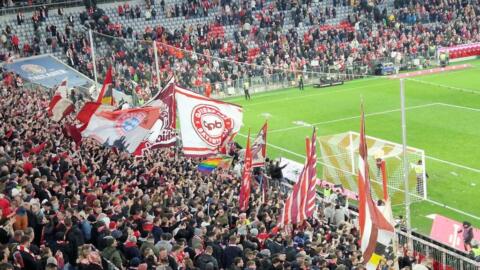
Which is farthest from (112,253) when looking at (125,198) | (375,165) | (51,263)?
(375,165)

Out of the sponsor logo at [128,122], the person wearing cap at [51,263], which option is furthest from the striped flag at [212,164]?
the person wearing cap at [51,263]

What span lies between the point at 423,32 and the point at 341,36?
5935 millimetres

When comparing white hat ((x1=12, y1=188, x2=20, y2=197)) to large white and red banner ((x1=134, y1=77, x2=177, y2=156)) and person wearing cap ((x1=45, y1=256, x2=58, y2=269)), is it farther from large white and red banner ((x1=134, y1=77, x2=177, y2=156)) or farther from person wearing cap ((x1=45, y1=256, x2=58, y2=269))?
large white and red banner ((x1=134, y1=77, x2=177, y2=156))

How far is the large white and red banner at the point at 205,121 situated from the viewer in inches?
877

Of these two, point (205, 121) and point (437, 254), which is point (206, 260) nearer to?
point (437, 254)

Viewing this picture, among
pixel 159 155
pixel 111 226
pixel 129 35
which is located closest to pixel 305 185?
pixel 111 226

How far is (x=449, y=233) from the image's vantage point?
861 inches

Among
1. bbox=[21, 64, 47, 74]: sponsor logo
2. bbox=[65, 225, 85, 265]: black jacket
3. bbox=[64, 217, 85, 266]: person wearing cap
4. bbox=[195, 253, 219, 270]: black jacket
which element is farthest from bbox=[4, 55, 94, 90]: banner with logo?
bbox=[195, 253, 219, 270]: black jacket

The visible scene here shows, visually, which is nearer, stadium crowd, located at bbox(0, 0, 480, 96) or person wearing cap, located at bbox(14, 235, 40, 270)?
person wearing cap, located at bbox(14, 235, 40, 270)

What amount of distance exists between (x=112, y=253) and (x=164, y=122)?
994 centimetres

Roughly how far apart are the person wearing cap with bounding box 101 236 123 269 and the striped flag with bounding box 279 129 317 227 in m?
6.28

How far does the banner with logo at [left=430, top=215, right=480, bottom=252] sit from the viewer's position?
21375 mm

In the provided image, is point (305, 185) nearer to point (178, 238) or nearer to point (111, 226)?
point (178, 238)

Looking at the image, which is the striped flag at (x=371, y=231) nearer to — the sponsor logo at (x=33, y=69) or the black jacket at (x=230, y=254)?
the black jacket at (x=230, y=254)
